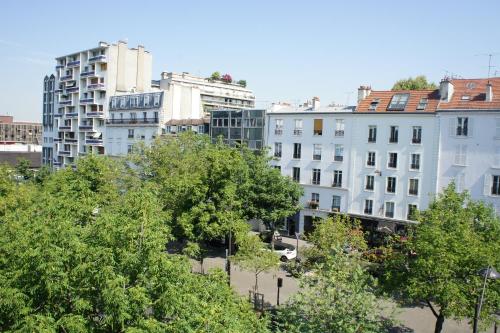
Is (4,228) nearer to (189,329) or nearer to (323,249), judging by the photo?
(189,329)

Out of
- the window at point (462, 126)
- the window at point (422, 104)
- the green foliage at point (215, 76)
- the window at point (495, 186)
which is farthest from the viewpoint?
the green foliage at point (215, 76)

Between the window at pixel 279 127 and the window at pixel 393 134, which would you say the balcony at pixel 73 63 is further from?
the window at pixel 393 134

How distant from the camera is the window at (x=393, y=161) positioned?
1796 inches

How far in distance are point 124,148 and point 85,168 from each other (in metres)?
34.6

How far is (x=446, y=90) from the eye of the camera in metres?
43.5

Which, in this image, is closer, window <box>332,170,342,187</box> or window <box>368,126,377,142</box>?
window <box>368,126,377,142</box>

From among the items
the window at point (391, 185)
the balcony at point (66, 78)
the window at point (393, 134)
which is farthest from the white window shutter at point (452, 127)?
the balcony at point (66, 78)

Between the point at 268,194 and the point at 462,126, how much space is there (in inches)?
706

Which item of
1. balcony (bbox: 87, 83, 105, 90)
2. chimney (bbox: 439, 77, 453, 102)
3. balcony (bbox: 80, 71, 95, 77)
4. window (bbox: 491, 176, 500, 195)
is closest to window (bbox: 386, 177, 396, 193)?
window (bbox: 491, 176, 500, 195)

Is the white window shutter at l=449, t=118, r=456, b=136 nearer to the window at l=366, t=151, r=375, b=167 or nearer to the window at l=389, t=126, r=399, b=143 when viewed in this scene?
the window at l=389, t=126, r=399, b=143

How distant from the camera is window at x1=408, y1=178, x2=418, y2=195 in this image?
44.6 meters

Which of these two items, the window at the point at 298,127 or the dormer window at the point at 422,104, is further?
the window at the point at 298,127

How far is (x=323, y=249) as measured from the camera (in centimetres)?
3131

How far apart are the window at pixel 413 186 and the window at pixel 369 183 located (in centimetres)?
364
